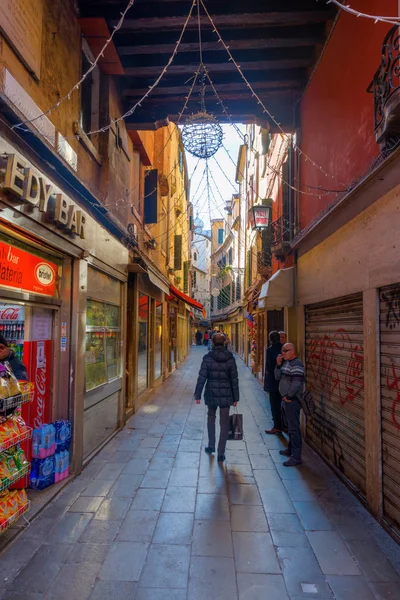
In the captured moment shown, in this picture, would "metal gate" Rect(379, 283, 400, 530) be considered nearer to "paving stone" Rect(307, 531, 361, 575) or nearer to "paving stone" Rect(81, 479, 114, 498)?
"paving stone" Rect(307, 531, 361, 575)

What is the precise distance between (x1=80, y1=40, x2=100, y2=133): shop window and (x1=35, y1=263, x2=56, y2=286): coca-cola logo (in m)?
3.04

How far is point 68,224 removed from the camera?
5.04 meters

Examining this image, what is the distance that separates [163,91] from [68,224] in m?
4.93

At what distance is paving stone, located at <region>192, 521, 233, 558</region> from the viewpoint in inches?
142

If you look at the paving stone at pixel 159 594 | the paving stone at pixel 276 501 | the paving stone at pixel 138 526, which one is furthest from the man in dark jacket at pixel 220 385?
the paving stone at pixel 159 594

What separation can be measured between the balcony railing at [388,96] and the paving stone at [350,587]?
150 inches

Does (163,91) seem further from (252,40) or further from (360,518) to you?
(360,518)

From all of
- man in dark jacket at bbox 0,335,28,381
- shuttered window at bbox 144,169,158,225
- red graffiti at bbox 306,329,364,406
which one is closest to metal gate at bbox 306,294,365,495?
red graffiti at bbox 306,329,364,406

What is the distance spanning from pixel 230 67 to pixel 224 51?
0.98 feet

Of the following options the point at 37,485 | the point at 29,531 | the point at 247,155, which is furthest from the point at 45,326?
the point at 247,155

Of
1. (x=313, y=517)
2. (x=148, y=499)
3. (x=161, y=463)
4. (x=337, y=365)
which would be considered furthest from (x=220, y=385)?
(x=313, y=517)

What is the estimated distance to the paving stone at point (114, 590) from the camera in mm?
2990

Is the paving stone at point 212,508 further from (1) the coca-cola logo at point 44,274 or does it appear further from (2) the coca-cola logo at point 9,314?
(1) the coca-cola logo at point 44,274

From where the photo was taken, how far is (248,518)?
4281 mm
